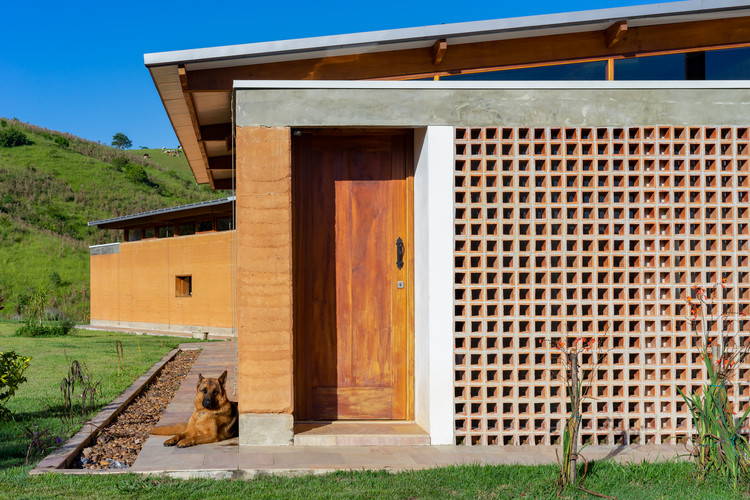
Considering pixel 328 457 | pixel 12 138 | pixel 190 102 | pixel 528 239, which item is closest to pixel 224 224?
pixel 190 102

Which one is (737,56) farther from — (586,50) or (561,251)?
(561,251)

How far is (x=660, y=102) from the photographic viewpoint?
231 inches

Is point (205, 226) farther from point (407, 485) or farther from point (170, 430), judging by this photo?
point (407, 485)

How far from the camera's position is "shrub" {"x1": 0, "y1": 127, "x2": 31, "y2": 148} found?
158 ft

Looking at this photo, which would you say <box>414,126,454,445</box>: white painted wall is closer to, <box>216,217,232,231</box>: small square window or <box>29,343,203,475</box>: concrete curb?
<box>29,343,203,475</box>: concrete curb

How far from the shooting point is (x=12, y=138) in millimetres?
48875

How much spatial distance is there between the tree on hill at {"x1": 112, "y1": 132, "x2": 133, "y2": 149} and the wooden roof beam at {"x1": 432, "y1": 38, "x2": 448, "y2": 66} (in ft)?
234

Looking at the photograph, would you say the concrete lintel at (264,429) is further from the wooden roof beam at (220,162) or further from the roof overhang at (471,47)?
the wooden roof beam at (220,162)

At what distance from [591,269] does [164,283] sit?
19625 mm

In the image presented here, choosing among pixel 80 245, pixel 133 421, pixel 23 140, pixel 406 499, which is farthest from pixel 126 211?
pixel 406 499

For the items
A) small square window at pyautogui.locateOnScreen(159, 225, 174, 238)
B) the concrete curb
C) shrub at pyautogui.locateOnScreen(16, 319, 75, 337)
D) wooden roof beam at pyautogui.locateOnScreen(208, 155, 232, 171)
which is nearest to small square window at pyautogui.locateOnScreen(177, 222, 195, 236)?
small square window at pyautogui.locateOnScreen(159, 225, 174, 238)

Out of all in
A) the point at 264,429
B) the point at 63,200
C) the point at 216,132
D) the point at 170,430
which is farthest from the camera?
the point at 63,200

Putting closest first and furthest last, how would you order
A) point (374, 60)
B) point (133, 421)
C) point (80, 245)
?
point (133, 421) → point (374, 60) → point (80, 245)

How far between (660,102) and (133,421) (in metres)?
5.68
